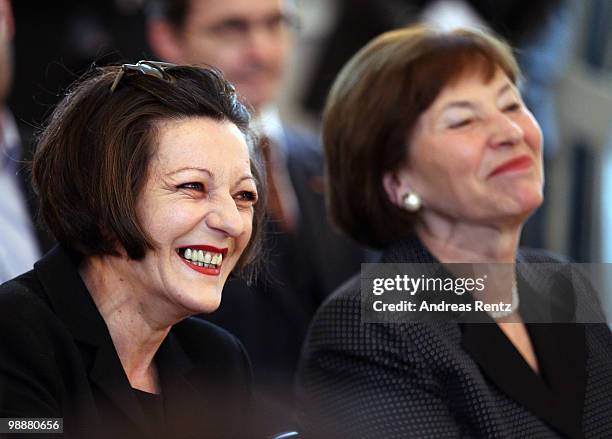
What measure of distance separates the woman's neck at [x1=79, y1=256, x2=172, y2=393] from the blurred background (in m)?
2.16

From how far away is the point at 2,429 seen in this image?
4.97 ft

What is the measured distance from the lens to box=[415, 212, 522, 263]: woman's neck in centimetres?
229

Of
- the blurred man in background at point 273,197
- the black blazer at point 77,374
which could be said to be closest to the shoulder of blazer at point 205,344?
the black blazer at point 77,374

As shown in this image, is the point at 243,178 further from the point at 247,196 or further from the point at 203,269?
the point at 203,269

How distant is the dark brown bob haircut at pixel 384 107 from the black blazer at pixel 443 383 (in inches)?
9.7

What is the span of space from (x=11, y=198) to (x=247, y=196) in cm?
93

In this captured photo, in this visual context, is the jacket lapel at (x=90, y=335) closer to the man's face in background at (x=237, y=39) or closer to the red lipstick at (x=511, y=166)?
the red lipstick at (x=511, y=166)

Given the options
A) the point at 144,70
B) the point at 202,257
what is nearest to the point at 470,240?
the point at 202,257

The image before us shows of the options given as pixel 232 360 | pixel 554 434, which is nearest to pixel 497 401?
pixel 554 434

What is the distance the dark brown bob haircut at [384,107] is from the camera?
89.9 inches

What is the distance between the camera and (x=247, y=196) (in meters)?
1.78

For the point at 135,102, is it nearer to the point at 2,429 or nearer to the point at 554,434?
the point at 2,429

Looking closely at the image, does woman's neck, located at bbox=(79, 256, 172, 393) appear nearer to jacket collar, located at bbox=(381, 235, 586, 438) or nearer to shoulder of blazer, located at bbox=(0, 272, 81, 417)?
shoulder of blazer, located at bbox=(0, 272, 81, 417)

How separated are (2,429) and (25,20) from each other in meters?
2.83
